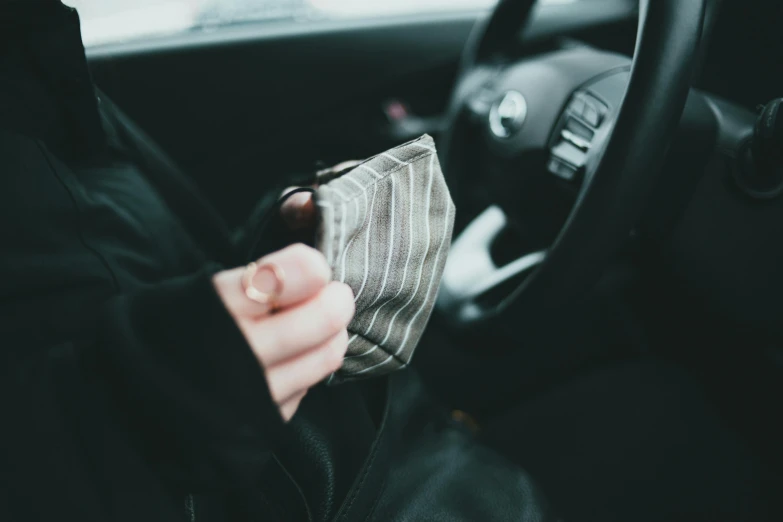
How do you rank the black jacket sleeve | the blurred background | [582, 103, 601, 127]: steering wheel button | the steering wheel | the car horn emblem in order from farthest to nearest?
the blurred background → the car horn emblem → [582, 103, 601, 127]: steering wheel button → the steering wheel → the black jacket sleeve

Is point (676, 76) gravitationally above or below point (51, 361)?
above

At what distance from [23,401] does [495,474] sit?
0.48 meters

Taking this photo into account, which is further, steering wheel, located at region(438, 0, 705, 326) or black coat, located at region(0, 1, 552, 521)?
steering wheel, located at region(438, 0, 705, 326)

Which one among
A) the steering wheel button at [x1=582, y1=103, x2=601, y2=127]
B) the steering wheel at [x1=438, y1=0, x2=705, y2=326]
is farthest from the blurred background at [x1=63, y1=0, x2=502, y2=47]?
the steering wheel button at [x1=582, y1=103, x2=601, y2=127]

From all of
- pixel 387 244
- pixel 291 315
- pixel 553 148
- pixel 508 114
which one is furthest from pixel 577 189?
pixel 291 315

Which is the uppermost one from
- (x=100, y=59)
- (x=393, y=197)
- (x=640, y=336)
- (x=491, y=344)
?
(x=393, y=197)

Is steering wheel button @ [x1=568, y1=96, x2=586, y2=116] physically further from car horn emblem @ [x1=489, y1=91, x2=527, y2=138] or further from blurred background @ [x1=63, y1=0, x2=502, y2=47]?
blurred background @ [x1=63, y1=0, x2=502, y2=47]

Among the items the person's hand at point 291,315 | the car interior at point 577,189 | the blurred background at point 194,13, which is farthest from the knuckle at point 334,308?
the blurred background at point 194,13

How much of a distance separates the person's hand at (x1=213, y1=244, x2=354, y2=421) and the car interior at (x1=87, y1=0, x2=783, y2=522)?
304 millimetres

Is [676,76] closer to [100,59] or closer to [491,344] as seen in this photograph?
[491,344]

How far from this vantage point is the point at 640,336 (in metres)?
1.08

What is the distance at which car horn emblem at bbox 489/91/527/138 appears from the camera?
2.59 ft

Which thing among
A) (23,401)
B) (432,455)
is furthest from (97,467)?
(432,455)

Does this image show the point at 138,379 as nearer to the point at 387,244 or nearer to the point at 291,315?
the point at 291,315
